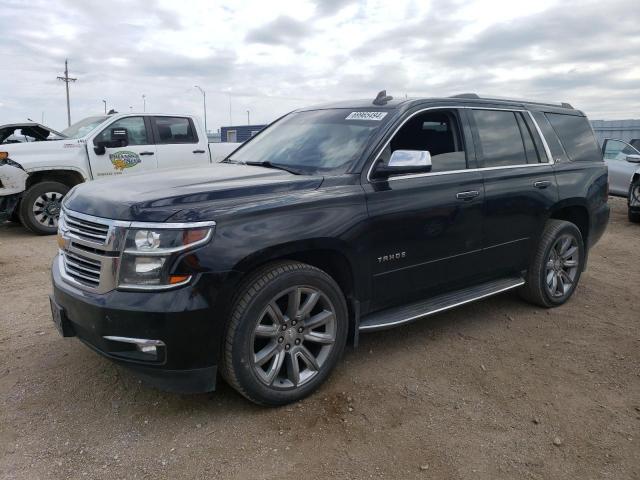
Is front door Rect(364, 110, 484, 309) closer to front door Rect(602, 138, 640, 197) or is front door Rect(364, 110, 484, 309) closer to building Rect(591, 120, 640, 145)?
front door Rect(602, 138, 640, 197)

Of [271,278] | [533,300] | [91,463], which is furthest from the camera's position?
[533,300]

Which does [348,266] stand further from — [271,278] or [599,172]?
Result: [599,172]

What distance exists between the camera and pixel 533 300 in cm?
485

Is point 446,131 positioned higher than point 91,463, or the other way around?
point 446,131

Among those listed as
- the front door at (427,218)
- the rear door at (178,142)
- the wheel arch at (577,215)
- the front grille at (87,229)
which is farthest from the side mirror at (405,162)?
the rear door at (178,142)

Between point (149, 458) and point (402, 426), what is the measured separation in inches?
54.4

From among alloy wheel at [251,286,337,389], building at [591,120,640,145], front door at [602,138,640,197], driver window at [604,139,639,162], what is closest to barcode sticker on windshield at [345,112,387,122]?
alloy wheel at [251,286,337,389]

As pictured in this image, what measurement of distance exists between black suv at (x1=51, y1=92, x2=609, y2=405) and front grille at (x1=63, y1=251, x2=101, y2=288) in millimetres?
13

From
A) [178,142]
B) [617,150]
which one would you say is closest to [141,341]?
[178,142]

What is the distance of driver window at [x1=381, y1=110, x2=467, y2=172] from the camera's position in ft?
12.7

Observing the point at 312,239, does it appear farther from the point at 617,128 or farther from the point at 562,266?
the point at 617,128

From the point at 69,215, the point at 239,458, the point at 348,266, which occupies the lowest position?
the point at 239,458

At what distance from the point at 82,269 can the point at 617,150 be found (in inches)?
471

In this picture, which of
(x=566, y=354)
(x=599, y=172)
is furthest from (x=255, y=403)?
(x=599, y=172)
